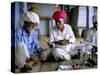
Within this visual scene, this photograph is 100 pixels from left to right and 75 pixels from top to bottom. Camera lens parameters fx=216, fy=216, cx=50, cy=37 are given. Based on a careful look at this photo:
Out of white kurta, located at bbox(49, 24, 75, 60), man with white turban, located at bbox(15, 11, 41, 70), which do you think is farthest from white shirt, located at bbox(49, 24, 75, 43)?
man with white turban, located at bbox(15, 11, 41, 70)

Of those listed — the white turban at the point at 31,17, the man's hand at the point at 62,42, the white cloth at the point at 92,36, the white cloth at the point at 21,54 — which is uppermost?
the white turban at the point at 31,17

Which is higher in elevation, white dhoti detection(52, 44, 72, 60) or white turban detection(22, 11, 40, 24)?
white turban detection(22, 11, 40, 24)

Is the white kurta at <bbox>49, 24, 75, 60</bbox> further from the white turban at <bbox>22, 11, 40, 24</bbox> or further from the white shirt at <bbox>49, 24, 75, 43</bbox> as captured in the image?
the white turban at <bbox>22, 11, 40, 24</bbox>

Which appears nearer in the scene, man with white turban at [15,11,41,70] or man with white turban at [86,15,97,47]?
man with white turban at [15,11,41,70]

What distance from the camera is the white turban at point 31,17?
5.26 ft

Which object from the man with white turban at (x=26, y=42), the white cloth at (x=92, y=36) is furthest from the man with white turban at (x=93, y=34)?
the man with white turban at (x=26, y=42)

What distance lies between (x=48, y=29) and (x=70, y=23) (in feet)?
0.65

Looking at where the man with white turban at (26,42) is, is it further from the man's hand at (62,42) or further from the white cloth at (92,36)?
the white cloth at (92,36)

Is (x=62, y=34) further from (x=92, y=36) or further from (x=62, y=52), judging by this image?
(x=92, y=36)

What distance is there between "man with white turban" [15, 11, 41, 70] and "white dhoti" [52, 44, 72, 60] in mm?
142

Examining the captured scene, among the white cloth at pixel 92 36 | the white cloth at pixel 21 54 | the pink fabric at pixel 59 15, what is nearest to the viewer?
the white cloth at pixel 21 54

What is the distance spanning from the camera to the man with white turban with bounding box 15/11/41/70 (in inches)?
62.1

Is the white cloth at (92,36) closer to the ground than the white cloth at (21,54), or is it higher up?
higher up

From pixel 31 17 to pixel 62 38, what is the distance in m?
0.31
